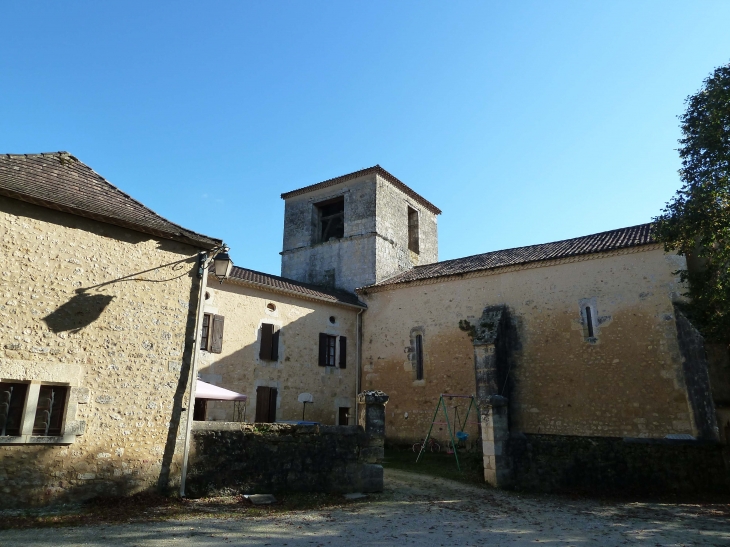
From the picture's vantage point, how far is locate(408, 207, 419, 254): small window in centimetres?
2514

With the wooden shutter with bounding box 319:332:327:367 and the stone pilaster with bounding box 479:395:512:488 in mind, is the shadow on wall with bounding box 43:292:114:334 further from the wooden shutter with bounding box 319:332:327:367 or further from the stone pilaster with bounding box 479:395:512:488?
the wooden shutter with bounding box 319:332:327:367

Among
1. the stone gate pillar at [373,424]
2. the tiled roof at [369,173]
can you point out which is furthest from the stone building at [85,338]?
the tiled roof at [369,173]

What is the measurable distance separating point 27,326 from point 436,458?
11.8 metres

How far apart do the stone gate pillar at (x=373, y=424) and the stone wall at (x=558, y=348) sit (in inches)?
288

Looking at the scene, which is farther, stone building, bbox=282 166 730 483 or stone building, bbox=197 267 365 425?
stone building, bbox=197 267 365 425

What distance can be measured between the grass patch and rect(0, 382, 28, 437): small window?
8.93m

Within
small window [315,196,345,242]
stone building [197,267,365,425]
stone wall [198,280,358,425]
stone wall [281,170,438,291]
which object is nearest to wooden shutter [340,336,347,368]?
stone building [197,267,365,425]

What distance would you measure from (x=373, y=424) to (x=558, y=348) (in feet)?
27.6

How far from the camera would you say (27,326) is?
771 cm

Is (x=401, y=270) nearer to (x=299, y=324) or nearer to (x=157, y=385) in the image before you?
(x=299, y=324)

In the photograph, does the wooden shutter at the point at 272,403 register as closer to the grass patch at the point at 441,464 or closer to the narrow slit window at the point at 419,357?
the grass patch at the point at 441,464

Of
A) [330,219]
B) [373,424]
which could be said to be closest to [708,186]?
[373,424]

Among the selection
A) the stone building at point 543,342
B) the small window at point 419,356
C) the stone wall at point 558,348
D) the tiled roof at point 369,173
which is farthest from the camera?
the tiled roof at point 369,173

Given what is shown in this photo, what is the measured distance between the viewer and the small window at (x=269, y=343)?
54.1 feet
